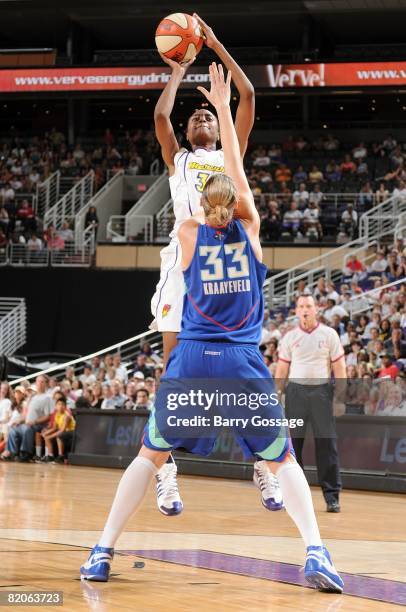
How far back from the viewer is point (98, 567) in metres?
5.18

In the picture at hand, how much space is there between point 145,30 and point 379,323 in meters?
20.3

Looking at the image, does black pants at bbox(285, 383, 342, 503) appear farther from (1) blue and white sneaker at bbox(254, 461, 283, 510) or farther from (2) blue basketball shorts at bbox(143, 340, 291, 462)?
(2) blue basketball shorts at bbox(143, 340, 291, 462)

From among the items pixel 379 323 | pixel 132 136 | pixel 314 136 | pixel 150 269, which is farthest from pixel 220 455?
pixel 132 136

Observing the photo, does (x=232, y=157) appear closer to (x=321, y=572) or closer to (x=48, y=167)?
(x=321, y=572)

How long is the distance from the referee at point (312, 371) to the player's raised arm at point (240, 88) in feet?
14.0

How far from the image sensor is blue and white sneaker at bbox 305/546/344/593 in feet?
16.3

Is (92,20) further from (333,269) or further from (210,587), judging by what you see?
(210,587)

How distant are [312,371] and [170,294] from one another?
387 centimetres

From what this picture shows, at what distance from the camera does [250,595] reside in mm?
4934

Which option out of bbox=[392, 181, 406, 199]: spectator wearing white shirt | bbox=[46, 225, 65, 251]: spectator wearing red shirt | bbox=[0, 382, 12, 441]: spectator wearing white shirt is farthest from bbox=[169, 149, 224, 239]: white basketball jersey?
bbox=[46, 225, 65, 251]: spectator wearing red shirt

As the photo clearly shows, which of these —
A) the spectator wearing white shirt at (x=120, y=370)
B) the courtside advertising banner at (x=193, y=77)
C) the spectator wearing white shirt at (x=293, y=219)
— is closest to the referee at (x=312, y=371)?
the spectator wearing white shirt at (x=120, y=370)

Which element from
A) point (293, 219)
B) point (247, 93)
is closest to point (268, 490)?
point (247, 93)

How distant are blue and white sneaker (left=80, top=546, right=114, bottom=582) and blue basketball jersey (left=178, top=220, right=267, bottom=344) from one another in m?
1.18

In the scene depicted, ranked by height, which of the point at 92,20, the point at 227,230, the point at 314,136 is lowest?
the point at 227,230
